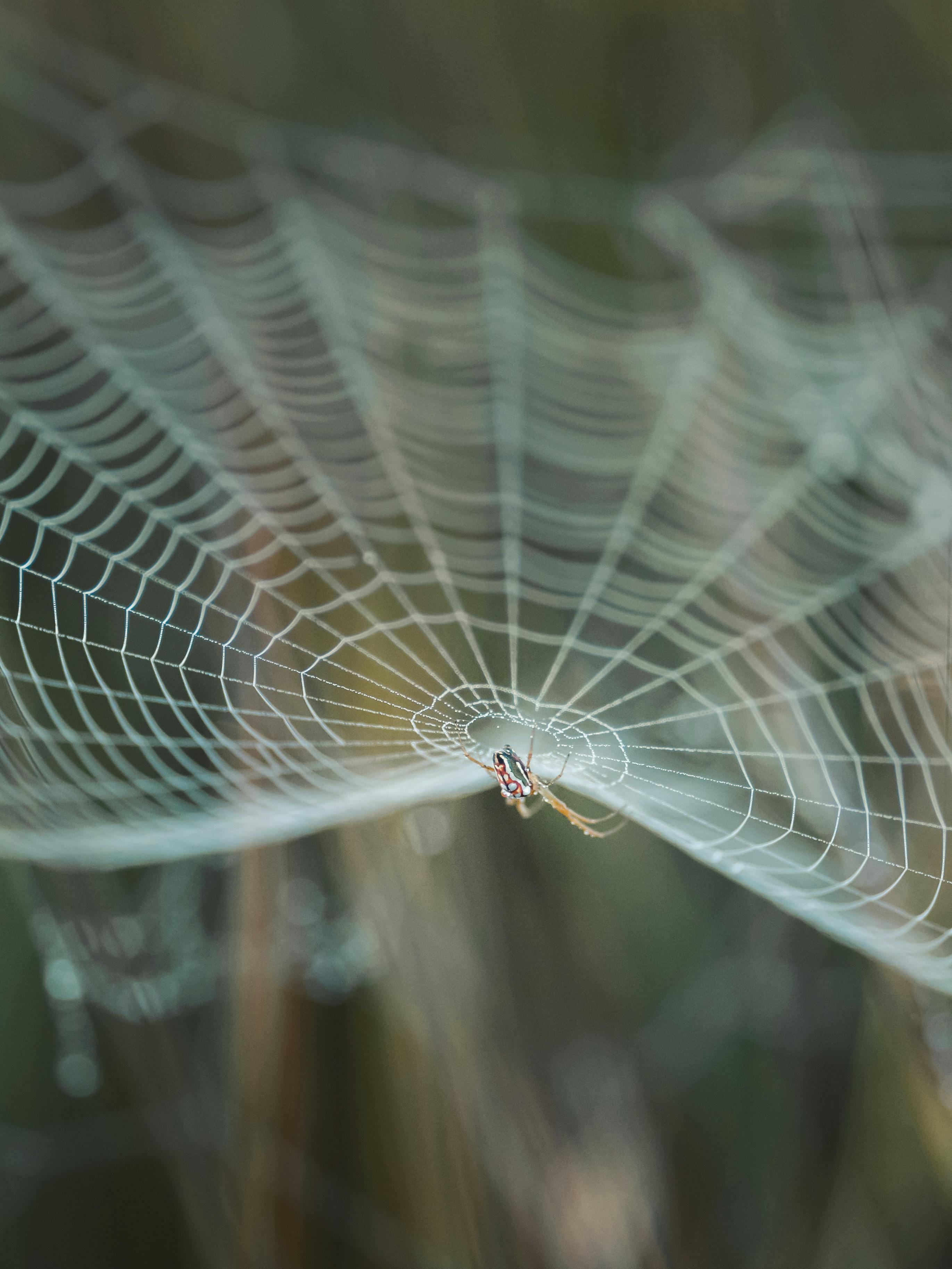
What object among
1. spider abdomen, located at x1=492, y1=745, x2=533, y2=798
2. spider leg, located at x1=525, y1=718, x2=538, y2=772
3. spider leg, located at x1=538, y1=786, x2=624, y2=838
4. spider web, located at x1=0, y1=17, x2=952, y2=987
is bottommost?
spider leg, located at x1=538, y1=786, x2=624, y2=838

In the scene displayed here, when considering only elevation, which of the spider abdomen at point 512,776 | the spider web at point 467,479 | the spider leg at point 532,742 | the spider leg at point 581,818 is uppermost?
the spider web at point 467,479

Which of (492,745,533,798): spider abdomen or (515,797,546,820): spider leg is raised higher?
(492,745,533,798): spider abdomen

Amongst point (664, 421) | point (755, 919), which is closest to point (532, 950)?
point (755, 919)

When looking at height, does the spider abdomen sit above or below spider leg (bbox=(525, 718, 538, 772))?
below

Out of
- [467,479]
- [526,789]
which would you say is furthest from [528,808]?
[467,479]

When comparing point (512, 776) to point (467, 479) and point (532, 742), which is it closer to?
point (532, 742)

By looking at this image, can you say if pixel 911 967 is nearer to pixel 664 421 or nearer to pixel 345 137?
pixel 664 421
